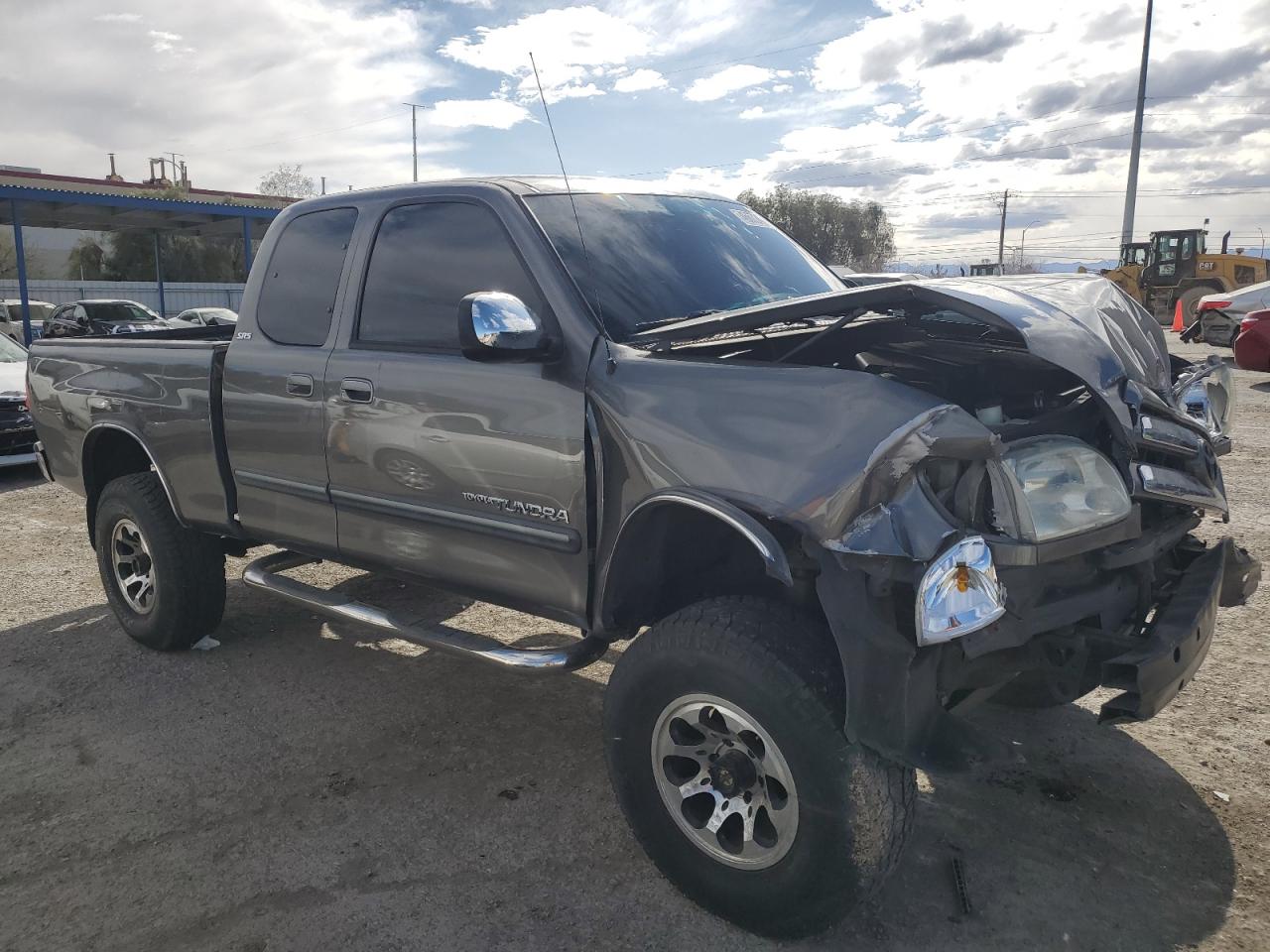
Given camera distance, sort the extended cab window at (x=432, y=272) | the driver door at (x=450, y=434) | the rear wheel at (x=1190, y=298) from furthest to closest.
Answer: the rear wheel at (x=1190, y=298)
the extended cab window at (x=432, y=272)
the driver door at (x=450, y=434)

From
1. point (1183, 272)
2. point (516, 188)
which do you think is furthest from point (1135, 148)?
point (516, 188)

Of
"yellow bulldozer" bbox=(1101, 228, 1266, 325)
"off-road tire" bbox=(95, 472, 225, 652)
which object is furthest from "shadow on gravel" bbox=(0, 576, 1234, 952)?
"yellow bulldozer" bbox=(1101, 228, 1266, 325)

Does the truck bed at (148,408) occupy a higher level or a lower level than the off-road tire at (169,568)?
higher

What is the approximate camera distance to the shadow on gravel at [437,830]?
109 inches

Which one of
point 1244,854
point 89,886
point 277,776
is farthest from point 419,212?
point 1244,854

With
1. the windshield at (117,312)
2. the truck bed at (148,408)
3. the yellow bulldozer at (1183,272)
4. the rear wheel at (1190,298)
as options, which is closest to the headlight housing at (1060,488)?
the truck bed at (148,408)

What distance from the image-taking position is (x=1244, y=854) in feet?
9.78

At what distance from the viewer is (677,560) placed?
3.09 meters

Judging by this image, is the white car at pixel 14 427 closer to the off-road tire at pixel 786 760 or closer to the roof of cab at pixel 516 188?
the roof of cab at pixel 516 188

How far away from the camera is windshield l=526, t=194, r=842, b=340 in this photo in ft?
10.8

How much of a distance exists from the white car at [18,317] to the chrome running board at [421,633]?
2345 cm

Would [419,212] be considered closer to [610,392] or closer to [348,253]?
[348,253]

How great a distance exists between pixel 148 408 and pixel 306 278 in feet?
3.72

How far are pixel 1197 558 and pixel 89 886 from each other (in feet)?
11.7
